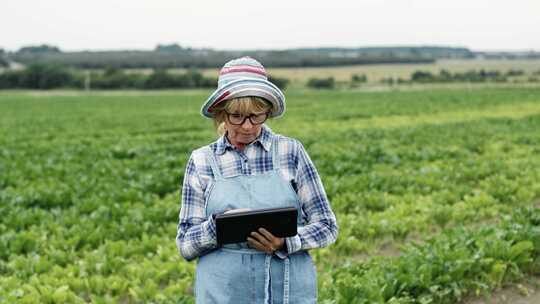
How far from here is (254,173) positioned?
2619 mm

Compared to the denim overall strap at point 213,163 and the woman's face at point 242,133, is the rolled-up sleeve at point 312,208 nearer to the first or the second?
the woman's face at point 242,133

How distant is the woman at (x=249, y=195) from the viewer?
254cm

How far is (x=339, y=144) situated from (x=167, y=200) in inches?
292

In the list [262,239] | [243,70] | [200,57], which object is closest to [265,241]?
[262,239]

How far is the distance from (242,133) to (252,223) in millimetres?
378

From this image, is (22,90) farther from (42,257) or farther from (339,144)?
(42,257)

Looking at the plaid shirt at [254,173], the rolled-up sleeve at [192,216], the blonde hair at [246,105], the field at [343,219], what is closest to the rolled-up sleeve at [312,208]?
the plaid shirt at [254,173]

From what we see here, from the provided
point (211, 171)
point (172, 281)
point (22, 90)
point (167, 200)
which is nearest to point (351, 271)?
point (172, 281)

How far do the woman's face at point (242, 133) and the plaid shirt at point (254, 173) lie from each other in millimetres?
20

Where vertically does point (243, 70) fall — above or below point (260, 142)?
above

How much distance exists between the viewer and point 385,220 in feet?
25.3

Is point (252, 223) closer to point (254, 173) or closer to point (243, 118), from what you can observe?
point (254, 173)

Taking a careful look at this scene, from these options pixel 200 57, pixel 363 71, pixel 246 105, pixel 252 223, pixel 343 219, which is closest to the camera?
pixel 252 223

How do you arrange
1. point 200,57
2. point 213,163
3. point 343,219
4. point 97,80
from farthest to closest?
point 200,57, point 97,80, point 343,219, point 213,163
